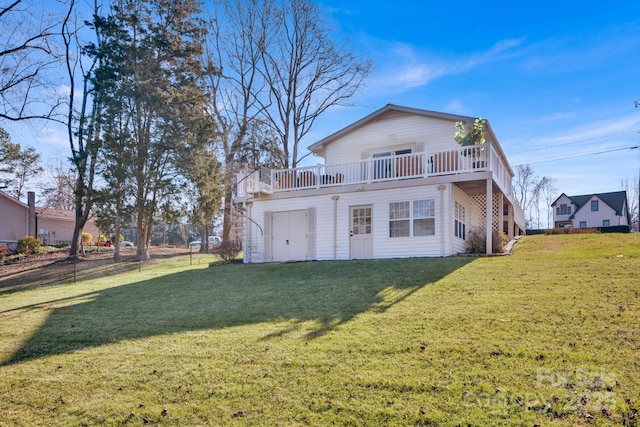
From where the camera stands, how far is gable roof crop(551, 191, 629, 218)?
44375mm

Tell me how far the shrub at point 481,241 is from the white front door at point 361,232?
11.6ft

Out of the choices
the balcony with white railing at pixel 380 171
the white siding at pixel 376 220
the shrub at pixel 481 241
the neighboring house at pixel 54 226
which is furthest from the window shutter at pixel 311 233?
the neighboring house at pixel 54 226

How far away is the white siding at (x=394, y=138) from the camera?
15726 mm

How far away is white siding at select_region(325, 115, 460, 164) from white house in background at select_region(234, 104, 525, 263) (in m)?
0.04

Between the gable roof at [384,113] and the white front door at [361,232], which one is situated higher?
the gable roof at [384,113]

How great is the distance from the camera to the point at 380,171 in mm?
14602

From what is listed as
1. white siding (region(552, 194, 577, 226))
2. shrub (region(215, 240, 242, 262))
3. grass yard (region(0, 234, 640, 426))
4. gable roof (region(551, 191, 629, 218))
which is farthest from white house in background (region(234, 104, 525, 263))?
white siding (region(552, 194, 577, 226))

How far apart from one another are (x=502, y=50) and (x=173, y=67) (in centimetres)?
1601

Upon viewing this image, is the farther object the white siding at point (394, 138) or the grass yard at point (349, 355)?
the white siding at point (394, 138)

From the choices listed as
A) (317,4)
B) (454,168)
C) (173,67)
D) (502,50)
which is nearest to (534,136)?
(502,50)

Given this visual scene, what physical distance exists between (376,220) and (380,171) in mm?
1750

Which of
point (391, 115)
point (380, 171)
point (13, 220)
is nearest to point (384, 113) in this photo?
point (391, 115)

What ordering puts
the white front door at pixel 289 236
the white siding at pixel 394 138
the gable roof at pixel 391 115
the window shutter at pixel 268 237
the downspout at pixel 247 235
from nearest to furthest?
the gable roof at pixel 391 115 → the white front door at pixel 289 236 → the white siding at pixel 394 138 → the window shutter at pixel 268 237 → the downspout at pixel 247 235

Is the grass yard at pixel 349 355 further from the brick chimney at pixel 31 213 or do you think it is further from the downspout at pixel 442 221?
the brick chimney at pixel 31 213
